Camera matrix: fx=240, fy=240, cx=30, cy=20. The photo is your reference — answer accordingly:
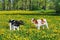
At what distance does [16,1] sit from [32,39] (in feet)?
256

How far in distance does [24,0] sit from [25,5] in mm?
2712

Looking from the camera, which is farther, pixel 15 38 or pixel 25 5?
Result: pixel 25 5

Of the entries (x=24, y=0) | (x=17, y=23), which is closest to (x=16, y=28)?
(x=17, y=23)

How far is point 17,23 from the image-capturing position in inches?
626

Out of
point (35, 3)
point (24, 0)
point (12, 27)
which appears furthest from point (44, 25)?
point (35, 3)

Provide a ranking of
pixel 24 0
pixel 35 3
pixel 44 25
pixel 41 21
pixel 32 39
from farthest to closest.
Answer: pixel 35 3 < pixel 24 0 < pixel 44 25 < pixel 41 21 < pixel 32 39

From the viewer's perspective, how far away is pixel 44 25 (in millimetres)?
19328

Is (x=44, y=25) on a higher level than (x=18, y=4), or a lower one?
higher

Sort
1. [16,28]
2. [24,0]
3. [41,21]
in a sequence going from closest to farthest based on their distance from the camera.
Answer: [16,28] < [41,21] < [24,0]

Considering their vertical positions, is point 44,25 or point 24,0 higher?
point 44,25

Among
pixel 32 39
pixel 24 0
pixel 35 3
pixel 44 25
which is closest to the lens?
pixel 32 39

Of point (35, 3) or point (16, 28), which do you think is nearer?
point (16, 28)

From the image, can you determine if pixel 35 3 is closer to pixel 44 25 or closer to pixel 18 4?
pixel 18 4

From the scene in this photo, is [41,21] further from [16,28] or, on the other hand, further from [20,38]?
[20,38]
